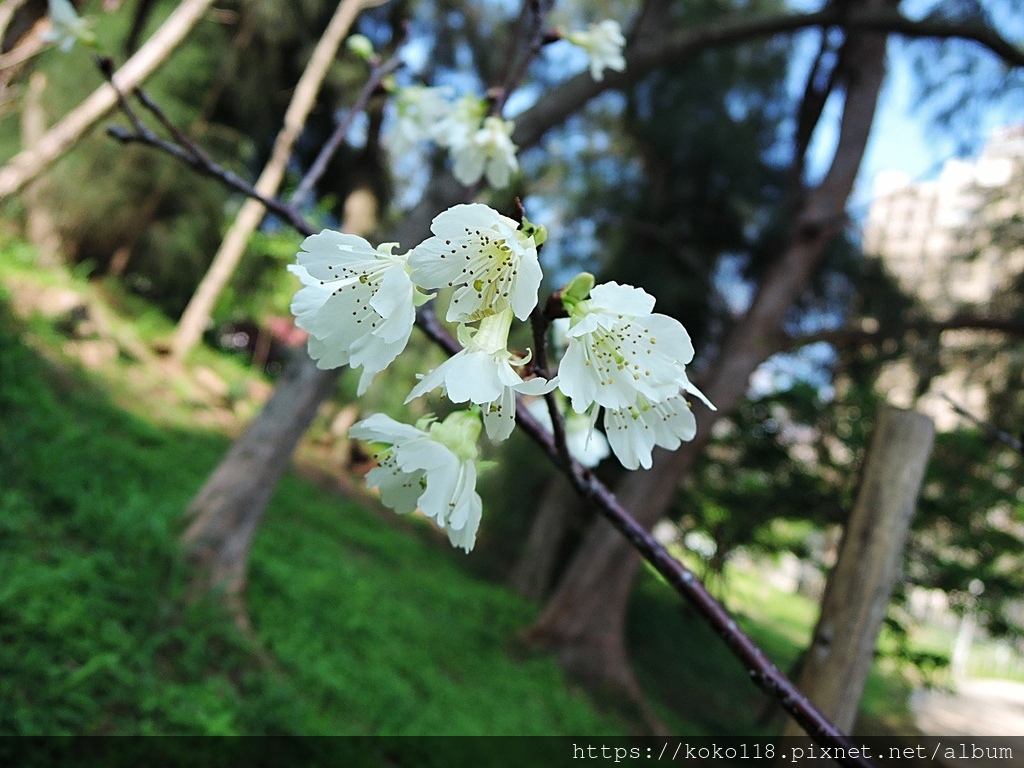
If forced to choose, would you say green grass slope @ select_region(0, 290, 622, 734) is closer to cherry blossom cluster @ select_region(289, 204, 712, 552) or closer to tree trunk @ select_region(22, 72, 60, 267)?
cherry blossom cluster @ select_region(289, 204, 712, 552)

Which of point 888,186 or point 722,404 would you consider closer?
point 722,404

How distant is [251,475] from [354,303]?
7.44ft

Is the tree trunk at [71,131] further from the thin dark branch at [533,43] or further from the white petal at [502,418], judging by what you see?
the white petal at [502,418]

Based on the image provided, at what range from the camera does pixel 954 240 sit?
425 centimetres

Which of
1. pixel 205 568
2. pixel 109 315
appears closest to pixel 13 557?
pixel 205 568

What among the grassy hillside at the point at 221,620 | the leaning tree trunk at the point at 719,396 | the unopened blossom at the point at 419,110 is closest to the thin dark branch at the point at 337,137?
the unopened blossom at the point at 419,110

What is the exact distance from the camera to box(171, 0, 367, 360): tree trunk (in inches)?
214

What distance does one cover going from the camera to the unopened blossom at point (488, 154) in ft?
3.48

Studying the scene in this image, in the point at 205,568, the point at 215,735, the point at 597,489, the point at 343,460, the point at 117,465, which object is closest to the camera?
the point at 597,489

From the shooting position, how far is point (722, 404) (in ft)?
11.6

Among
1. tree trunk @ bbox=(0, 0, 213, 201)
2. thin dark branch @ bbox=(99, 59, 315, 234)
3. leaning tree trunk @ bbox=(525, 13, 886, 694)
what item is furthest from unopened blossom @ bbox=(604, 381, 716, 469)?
leaning tree trunk @ bbox=(525, 13, 886, 694)

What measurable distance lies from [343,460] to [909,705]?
5.97 m

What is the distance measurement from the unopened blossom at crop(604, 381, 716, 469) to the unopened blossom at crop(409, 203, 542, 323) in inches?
5.6

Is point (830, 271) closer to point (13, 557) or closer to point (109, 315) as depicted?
point (13, 557)
